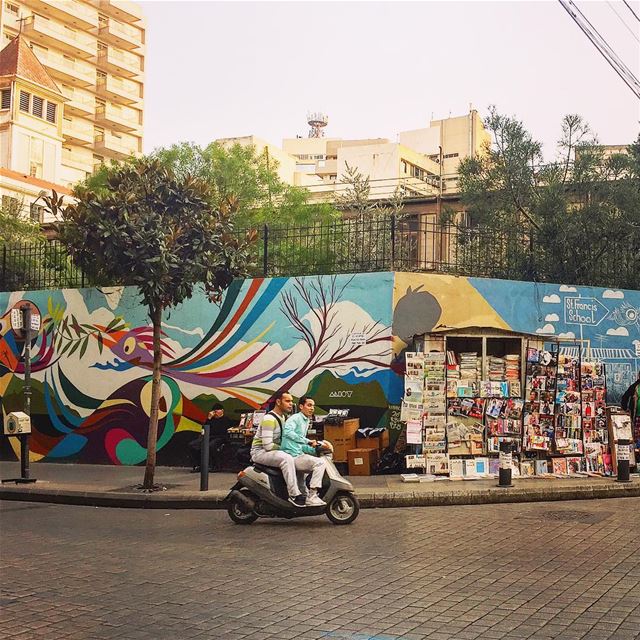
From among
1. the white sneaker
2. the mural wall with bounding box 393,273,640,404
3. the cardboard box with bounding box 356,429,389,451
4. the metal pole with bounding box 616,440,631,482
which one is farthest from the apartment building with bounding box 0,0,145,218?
the white sneaker

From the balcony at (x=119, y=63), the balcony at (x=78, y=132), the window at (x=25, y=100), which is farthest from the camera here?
the balcony at (x=119, y=63)

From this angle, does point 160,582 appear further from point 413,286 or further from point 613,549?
point 413,286

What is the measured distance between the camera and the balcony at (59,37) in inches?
2781

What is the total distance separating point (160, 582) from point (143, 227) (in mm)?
7361

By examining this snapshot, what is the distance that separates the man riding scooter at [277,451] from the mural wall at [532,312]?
5026mm

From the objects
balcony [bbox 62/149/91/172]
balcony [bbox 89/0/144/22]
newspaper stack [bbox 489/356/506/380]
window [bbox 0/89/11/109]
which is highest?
balcony [bbox 89/0/144/22]

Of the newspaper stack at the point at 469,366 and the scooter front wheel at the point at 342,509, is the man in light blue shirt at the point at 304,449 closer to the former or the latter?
the scooter front wheel at the point at 342,509

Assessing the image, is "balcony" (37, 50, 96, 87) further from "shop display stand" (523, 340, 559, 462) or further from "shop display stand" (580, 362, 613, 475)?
"shop display stand" (580, 362, 613, 475)

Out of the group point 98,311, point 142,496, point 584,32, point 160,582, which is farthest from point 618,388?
point 160,582

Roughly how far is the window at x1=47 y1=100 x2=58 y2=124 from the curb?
5769 cm

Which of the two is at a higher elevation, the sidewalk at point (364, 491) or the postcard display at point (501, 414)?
the postcard display at point (501, 414)

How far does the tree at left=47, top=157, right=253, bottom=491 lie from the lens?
13367 millimetres

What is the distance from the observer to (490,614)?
20.2 feet

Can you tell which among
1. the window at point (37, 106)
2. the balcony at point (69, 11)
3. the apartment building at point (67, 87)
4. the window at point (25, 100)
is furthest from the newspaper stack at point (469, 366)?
the balcony at point (69, 11)
